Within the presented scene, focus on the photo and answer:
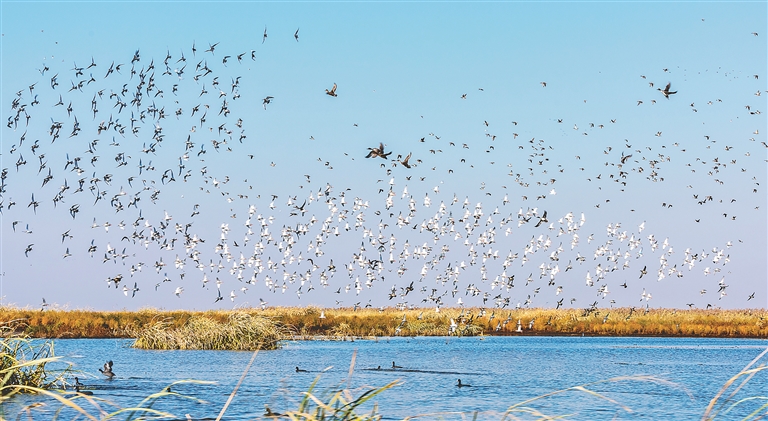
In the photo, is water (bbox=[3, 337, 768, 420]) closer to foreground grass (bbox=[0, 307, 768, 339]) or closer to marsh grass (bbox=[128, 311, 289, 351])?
marsh grass (bbox=[128, 311, 289, 351])

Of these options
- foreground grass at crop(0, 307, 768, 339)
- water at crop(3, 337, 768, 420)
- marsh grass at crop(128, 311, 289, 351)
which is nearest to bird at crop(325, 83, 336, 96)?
water at crop(3, 337, 768, 420)

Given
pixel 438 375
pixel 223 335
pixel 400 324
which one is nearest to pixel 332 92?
pixel 438 375

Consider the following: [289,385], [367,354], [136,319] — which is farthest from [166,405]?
[136,319]

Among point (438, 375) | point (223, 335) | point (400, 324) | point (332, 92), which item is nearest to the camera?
point (332, 92)

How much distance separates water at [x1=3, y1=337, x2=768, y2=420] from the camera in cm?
2716

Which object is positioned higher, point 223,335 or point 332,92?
point 332,92

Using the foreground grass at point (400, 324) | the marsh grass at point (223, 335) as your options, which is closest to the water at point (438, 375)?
the marsh grass at point (223, 335)

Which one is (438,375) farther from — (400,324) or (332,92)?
(400,324)

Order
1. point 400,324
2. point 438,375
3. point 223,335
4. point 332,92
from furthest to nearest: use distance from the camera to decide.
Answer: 1. point 400,324
2. point 223,335
3. point 438,375
4. point 332,92

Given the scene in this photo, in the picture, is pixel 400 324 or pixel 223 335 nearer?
pixel 223 335

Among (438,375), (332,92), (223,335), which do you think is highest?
(332,92)

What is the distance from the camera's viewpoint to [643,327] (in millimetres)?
80688

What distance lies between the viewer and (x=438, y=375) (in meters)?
38.4

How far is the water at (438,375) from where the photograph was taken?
2716cm
